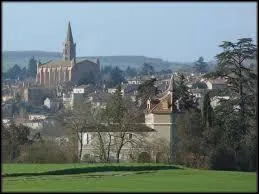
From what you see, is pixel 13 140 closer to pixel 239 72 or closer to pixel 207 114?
pixel 207 114

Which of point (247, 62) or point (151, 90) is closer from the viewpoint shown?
point (247, 62)

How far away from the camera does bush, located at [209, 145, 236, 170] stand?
48.6 m

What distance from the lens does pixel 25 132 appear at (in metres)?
60.1

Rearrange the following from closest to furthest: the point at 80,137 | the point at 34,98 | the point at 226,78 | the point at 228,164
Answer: the point at 228,164 → the point at 226,78 → the point at 80,137 → the point at 34,98

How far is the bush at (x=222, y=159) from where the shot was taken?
159 ft

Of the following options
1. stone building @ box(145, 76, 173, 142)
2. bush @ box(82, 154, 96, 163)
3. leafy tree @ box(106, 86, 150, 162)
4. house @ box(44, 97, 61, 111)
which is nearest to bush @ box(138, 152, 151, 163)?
leafy tree @ box(106, 86, 150, 162)

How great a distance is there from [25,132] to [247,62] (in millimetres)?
17543

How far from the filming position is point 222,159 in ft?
161

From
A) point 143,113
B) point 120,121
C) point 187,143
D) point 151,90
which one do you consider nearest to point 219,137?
point 187,143

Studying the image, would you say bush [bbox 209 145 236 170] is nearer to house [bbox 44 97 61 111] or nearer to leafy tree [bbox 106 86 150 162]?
leafy tree [bbox 106 86 150 162]

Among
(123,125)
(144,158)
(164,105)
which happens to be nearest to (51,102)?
(164,105)

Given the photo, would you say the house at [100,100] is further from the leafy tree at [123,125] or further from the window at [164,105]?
the leafy tree at [123,125]

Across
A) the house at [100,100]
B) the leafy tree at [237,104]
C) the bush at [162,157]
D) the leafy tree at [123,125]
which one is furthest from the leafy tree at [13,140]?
the leafy tree at [237,104]

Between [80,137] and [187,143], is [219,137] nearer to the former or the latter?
[187,143]
